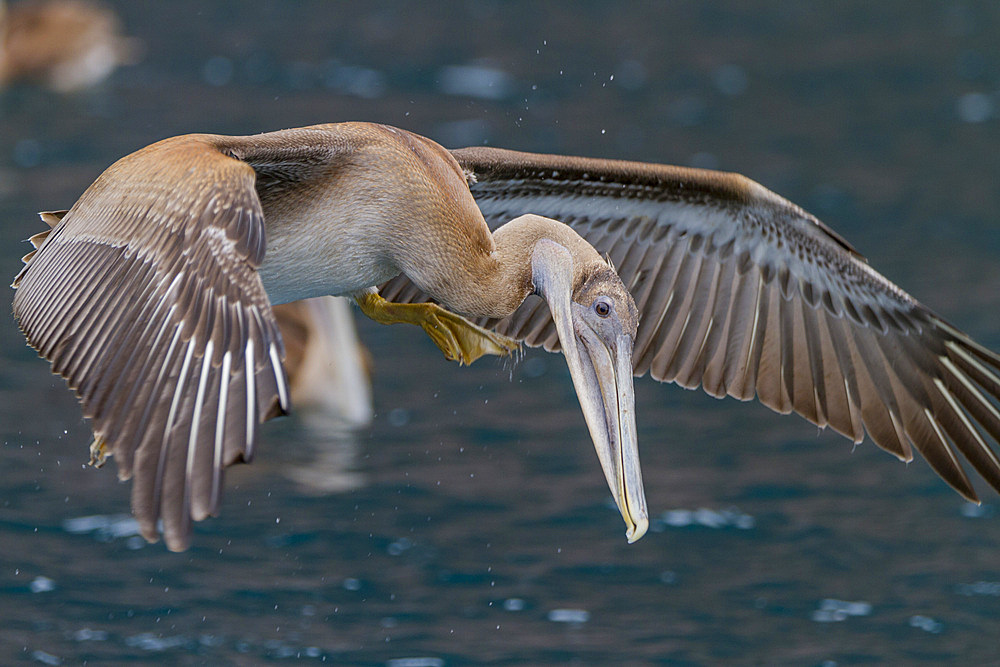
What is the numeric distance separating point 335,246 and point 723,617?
2.35 meters

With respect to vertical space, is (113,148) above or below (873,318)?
below

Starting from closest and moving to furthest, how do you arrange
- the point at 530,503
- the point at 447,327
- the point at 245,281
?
the point at 245,281 → the point at 447,327 → the point at 530,503

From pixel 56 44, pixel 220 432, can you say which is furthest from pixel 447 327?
pixel 56 44

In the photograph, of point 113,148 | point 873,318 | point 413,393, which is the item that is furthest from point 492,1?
point 873,318

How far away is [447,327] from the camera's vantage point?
525cm

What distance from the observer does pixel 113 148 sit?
1166cm

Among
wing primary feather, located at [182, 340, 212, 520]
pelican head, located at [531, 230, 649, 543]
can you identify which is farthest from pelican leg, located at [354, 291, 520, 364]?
wing primary feather, located at [182, 340, 212, 520]

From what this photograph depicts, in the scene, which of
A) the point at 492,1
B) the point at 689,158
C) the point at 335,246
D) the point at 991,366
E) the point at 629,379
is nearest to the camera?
the point at 629,379

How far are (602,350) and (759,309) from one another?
184 cm

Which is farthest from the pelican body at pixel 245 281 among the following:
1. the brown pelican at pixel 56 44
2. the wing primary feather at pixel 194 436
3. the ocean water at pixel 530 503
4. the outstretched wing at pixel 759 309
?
the brown pelican at pixel 56 44

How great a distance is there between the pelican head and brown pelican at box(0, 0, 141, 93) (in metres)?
9.21

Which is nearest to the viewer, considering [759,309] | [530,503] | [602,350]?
[602,350]

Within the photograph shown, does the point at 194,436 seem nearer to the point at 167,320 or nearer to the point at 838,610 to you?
the point at 167,320

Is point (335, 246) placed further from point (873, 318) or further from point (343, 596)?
point (873, 318)
